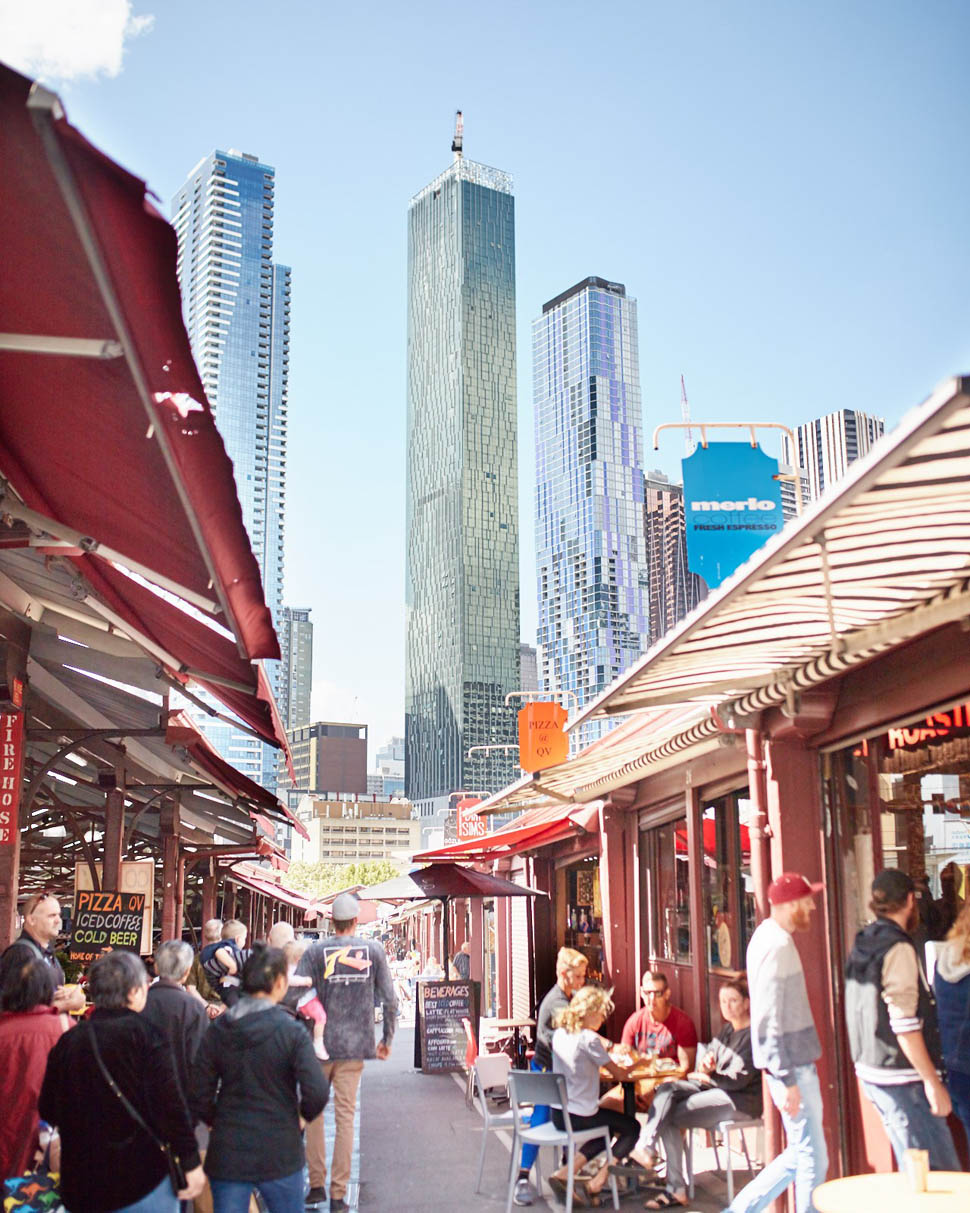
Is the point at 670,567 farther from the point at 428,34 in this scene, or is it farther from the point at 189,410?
the point at 189,410

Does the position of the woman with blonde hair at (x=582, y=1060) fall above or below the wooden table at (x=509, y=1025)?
above

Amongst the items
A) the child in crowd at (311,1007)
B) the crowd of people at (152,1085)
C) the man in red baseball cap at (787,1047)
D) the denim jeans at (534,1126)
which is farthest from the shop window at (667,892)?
the crowd of people at (152,1085)

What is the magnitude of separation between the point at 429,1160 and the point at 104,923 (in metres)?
3.02

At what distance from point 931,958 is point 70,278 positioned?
15.7 feet

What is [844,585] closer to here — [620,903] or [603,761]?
[603,761]

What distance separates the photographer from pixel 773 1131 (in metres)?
6.39

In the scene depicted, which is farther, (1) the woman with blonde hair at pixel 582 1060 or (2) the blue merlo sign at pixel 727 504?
(2) the blue merlo sign at pixel 727 504

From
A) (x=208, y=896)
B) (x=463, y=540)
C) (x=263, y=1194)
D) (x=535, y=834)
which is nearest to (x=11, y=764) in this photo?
(x=263, y=1194)

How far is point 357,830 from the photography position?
547 feet

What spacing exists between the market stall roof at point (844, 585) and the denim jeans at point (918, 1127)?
1.82 m

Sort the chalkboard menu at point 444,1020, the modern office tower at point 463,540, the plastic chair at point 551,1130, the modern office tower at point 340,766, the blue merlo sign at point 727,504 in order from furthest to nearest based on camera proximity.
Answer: the modern office tower at point 463,540, the modern office tower at point 340,766, the chalkboard menu at point 444,1020, the blue merlo sign at point 727,504, the plastic chair at point 551,1130

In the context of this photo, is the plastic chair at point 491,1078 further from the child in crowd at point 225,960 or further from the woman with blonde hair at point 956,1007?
the woman with blonde hair at point 956,1007

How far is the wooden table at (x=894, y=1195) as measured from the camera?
381 centimetres

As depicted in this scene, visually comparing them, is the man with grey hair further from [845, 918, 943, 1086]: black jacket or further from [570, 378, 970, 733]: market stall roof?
[845, 918, 943, 1086]: black jacket
